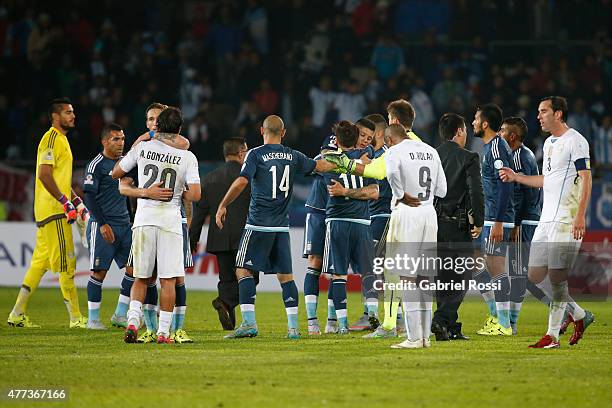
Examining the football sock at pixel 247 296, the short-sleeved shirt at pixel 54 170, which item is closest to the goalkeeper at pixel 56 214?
the short-sleeved shirt at pixel 54 170

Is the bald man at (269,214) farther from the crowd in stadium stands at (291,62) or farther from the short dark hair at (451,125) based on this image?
the crowd in stadium stands at (291,62)

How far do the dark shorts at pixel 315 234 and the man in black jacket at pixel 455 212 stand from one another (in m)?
1.70

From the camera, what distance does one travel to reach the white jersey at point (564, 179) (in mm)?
10867

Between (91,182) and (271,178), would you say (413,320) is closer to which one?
(271,178)

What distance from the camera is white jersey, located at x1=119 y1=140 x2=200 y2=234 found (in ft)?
36.3

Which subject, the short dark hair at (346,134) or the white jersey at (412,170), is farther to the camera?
the short dark hair at (346,134)

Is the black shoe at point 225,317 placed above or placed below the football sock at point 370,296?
below

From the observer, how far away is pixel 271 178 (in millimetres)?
11969

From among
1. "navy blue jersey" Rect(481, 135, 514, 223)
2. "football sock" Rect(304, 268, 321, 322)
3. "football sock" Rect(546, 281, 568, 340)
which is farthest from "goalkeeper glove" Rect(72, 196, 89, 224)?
"football sock" Rect(546, 281, 568, 340)

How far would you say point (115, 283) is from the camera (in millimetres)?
20578

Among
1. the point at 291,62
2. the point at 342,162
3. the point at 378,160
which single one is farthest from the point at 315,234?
the point at 291,62

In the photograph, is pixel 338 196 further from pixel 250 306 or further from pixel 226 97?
pixel 226 97

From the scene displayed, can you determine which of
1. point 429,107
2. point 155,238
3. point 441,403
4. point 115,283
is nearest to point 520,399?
point 441,403

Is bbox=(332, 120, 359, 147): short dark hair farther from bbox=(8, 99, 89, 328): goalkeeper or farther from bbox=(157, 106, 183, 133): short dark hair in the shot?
bbox=(8, 99, 89, 328): goalkeeper
